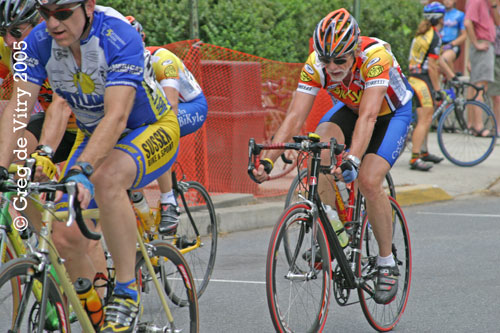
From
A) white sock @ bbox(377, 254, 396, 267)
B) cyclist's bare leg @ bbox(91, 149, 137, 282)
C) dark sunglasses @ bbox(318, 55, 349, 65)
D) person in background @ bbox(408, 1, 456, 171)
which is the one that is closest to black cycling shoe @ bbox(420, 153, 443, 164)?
person in background @ bbox(408, 1, 456, 171)

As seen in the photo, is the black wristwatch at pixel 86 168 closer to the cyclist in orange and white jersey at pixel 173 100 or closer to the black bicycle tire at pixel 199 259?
the cyclist in orange and white jersey at pixel 173 100

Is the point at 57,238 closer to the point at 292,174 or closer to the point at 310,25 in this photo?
the point at 292,174

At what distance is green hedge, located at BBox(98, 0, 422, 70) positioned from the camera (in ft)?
37.1

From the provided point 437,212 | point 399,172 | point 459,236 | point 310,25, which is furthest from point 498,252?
point 310,25

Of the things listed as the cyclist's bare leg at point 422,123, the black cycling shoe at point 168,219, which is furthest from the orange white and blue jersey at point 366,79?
the cyclist's bare leg at point 422,123

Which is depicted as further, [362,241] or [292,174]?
[292,174]

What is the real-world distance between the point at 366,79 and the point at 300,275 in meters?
1.39

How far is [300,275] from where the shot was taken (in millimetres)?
4855

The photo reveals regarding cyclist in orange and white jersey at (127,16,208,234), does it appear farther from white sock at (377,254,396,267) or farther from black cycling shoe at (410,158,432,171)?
black cycling shoe at (410,158,432,171)

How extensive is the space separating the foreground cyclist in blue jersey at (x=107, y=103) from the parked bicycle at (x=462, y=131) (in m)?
8.40

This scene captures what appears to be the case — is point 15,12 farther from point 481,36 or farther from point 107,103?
point 481,36

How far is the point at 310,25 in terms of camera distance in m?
14.0

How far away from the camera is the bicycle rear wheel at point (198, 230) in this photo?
635 cm

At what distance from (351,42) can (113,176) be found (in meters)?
2.06
